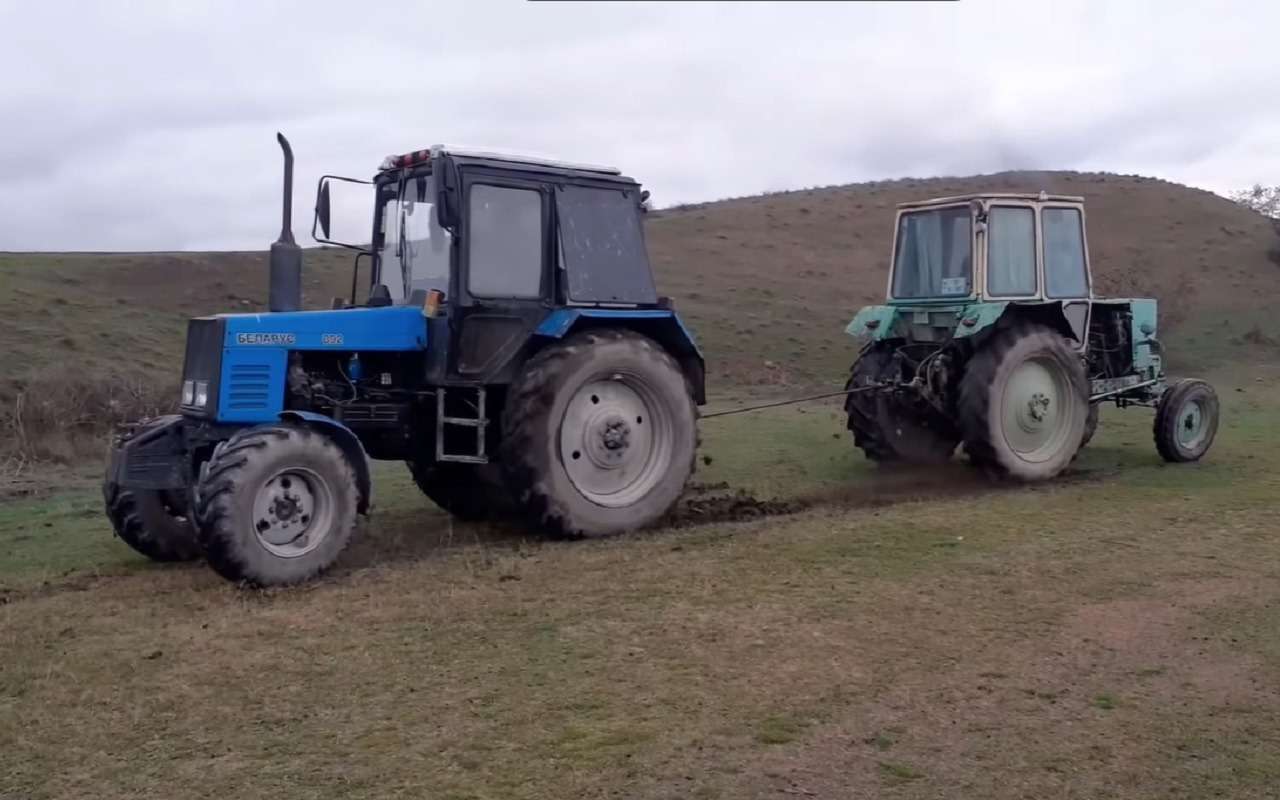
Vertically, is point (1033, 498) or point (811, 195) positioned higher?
point (811, 195)

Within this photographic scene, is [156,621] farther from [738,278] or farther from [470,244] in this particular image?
[738,278]

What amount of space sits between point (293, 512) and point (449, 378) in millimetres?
1499

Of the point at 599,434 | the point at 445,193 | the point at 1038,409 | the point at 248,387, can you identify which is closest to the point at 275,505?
the point at 248,387

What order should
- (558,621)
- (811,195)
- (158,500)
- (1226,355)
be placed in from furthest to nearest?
1. (811,195)
2. (1226,355)
3. (158,500)
4. (558,621)

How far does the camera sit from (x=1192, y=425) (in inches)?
468

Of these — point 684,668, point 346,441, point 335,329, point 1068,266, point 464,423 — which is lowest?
point 684,668

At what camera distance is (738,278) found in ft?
110

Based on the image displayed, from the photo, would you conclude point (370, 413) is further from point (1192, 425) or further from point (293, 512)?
point (1192, 425)

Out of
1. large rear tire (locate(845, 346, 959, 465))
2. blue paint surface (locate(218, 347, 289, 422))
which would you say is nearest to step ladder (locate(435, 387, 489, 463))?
blue paint surface (locate(218, 347, 289, 422))

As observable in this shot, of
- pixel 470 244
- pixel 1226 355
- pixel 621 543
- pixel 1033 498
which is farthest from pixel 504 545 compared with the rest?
pixel 1226 355

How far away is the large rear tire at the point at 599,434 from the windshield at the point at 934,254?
330cm

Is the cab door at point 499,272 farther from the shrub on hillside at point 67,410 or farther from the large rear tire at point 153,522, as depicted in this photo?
the shrub on hillside at point 67,410

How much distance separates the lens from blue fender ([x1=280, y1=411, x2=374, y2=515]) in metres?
7.54

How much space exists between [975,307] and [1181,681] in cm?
562
